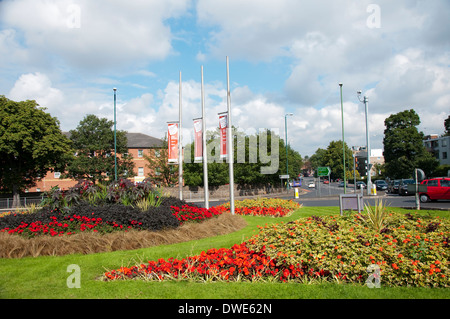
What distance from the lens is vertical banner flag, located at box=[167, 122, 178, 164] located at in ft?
52.2

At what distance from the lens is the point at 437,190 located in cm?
2298

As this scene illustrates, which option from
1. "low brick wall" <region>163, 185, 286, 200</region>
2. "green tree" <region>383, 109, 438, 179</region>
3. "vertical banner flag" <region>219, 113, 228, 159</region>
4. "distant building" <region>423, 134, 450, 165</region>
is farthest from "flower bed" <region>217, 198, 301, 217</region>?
"distant building" <region>423, 134, 450, 165</region>

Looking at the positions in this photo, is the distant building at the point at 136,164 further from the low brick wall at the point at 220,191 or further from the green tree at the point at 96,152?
the low brick wall at the point at 220,191

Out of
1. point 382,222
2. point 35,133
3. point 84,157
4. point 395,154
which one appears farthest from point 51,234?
point 395,154

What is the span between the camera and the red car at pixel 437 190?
22719 mm

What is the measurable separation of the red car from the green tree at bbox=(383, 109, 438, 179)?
89.2 ft

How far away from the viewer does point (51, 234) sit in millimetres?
7957

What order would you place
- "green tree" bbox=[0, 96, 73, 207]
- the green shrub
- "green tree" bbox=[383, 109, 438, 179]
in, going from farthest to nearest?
"green tree" bbox=[383, 109, 438, 179] → "green tree" bbox=[0, 96, 73, 207] → the green shrub

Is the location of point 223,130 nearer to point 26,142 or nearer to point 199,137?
point 199,137

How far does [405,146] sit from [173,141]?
4352 centimetres

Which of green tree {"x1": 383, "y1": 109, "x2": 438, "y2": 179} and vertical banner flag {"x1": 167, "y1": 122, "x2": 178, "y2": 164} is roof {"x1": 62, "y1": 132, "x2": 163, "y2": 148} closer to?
green tree {"x1": 383, "y1": 109, "x2": 438, "y2": 179}

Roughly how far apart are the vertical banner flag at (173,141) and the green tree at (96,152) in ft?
96.0

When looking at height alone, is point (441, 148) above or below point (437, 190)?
above

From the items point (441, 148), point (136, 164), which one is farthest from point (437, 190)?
point (441, 148)
